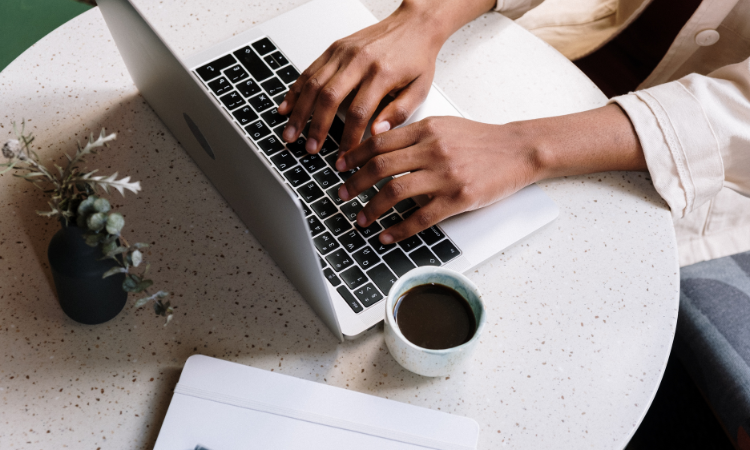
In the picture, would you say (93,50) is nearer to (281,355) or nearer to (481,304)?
(281,355)

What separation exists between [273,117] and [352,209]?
193 millimetres

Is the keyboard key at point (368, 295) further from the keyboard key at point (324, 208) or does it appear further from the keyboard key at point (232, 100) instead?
the keyboard key at point (232, 100)

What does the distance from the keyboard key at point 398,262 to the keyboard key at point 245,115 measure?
284mm

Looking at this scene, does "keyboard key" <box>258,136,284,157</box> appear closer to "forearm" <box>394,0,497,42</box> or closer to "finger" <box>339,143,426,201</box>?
"finger" <box>339,143,426,201</box>

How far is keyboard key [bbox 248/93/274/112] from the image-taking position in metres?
0.76

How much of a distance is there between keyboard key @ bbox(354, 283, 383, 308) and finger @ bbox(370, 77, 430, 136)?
9.0 inches

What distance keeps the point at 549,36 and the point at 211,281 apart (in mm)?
808

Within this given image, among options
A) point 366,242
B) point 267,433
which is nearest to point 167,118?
point 366,242

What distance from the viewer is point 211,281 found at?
0.64 meters

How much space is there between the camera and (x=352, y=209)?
0.67m

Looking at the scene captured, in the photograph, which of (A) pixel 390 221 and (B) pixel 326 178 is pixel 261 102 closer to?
(B) pixel 326 178

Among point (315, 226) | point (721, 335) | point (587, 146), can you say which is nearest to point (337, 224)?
point (315, 226)

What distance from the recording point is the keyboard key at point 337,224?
0.65 m

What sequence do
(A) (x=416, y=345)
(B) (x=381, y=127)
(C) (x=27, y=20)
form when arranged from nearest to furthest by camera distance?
(A) (x=416, y=345) < (B) (x=381, y=127) < (C) (x=27, y=20)
